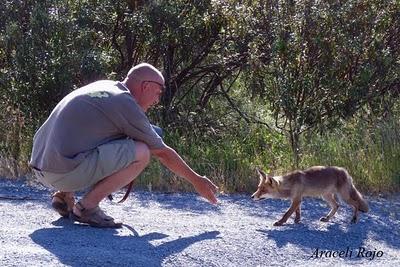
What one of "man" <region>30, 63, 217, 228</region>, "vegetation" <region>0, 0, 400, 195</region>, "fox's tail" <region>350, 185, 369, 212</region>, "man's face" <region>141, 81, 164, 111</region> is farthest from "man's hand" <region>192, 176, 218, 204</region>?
"vegetation" <region>0, 0, 400, 195</region>

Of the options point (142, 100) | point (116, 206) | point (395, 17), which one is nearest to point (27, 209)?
point (116, 206)

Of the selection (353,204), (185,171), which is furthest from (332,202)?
(185,171)

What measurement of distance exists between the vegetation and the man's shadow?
3110mm

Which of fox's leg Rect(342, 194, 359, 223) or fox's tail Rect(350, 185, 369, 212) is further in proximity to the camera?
fox's tail Rect(350, 185, 369, 212)

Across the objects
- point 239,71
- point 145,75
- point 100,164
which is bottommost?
point 100,164

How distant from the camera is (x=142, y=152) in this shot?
23.9ft

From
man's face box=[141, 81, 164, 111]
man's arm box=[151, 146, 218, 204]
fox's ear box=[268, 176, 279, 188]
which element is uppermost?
man's face box=[141, 81, 164, 111]

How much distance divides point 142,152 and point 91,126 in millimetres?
505

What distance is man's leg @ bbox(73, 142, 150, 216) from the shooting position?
24.0ft

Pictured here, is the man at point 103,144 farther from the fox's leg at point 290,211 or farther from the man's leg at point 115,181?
the fox's leg at point 290,211

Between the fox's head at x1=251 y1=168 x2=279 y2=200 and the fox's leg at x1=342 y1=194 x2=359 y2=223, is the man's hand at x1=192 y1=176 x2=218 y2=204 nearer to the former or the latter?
the fox's head at x1=251 y1=168 x2=279 y2=200

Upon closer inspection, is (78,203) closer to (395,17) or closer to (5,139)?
(5,139)

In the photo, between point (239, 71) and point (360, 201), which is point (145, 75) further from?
point (239, 71)

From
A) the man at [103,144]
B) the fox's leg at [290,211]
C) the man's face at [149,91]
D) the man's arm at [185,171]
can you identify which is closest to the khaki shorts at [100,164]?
the man at [103,144]
